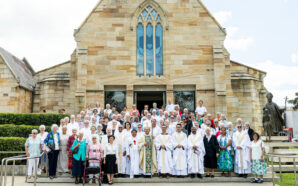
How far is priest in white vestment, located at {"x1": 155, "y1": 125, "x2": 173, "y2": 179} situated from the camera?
36.0 feet

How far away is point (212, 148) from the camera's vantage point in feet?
36.6

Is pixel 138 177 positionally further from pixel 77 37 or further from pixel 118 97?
pixel 77 37

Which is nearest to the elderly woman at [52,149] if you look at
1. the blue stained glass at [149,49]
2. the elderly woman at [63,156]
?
the elderly woman at [63,156]

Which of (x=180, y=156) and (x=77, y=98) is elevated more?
(x=77, y=98)

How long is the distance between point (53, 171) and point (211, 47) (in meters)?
13.5

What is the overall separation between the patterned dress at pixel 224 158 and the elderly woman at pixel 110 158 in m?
4.44

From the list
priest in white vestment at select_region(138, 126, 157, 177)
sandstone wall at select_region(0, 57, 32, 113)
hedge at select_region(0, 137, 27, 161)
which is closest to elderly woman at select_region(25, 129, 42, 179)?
hedge at select_region(0, 137, 27, 161)

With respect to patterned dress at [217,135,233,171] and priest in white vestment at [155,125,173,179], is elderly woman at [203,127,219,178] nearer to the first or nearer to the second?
patterned dress at [217,135,233,171]

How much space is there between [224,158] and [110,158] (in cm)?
481

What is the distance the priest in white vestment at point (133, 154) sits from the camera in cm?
1101

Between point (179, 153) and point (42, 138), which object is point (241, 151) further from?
point (42, 138)

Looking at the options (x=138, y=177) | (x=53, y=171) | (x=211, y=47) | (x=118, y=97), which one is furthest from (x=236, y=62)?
(x=53, y=171)

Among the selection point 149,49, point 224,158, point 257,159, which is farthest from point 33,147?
point 149,49

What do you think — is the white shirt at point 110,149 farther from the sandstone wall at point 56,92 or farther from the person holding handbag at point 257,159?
the sandstone wall at point 56,92
